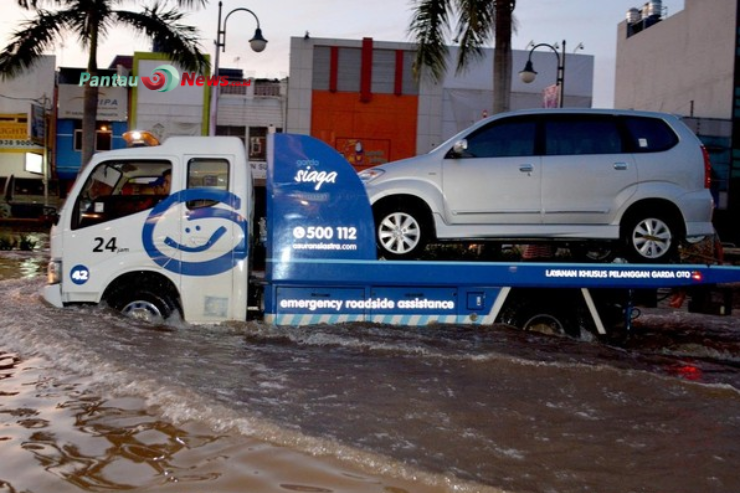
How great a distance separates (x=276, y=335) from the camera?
815 cm

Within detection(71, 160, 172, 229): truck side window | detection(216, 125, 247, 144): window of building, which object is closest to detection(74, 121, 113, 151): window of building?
detection(216, 125, 247, 144): window of building

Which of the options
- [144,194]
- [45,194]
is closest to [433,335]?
[144,194]

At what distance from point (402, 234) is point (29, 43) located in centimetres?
1590

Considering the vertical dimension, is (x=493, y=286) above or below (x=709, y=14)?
below

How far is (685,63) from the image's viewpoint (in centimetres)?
→ 4019

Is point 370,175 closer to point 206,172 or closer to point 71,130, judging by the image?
point 206,172

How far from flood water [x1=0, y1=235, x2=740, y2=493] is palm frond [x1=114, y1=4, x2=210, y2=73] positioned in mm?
13642

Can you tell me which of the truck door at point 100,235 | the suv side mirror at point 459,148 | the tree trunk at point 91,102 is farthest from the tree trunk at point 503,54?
the tree trunk at point 91,102

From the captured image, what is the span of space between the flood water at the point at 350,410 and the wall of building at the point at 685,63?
105 ft

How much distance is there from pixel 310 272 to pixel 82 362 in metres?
2.33

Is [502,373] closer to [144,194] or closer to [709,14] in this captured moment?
[144,194]

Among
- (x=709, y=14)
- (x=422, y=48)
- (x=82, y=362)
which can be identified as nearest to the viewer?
(x=82, y=362)

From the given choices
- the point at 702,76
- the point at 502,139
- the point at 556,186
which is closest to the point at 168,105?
the point at 702,76

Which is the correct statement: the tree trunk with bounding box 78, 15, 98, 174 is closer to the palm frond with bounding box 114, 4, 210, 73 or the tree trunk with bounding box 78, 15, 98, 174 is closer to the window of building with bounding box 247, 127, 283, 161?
the palm frond with bounding box 114, 4, 210, 73
